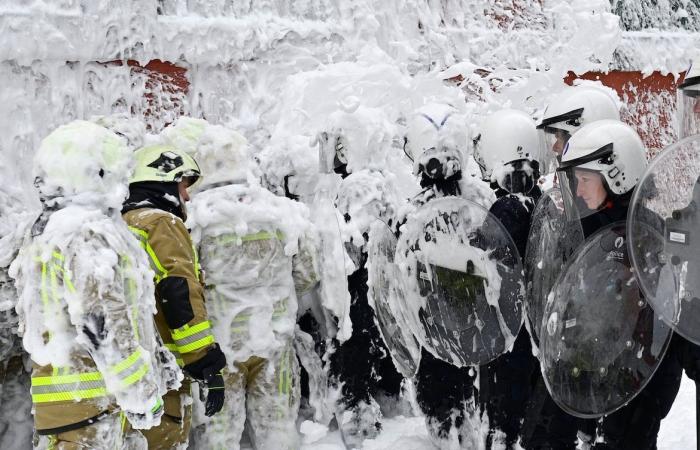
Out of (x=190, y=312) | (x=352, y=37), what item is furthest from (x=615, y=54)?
(x=190, y=312)

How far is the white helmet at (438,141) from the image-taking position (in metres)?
4.36

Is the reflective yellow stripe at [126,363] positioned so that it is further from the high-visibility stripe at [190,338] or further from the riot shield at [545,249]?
the riot shield at [545,249]

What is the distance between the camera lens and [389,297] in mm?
4266

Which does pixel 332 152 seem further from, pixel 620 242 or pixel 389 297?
pixel 620 242

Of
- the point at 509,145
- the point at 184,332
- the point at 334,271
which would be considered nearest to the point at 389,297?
the point at 334,271

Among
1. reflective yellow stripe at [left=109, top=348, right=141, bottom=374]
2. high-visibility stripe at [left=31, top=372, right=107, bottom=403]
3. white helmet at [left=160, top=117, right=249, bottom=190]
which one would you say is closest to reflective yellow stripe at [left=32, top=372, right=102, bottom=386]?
high-visibility stripe at [left=31, top=372, right=107, bottom=403]

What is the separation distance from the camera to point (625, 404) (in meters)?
3.28

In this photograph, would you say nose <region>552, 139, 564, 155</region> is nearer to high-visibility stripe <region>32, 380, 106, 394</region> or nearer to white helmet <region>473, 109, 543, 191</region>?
white helmet <region>473, 109, 543, 191</region>

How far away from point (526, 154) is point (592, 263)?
3.85 ft

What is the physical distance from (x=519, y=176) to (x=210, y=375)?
1847mm

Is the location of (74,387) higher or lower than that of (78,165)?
lower

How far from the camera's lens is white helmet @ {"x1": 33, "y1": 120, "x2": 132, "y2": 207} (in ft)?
9.37

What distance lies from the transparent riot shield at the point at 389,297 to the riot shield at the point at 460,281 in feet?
0.26

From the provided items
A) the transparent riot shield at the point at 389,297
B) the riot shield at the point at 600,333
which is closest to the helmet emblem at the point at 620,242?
the riot shield at the point at 600,333
